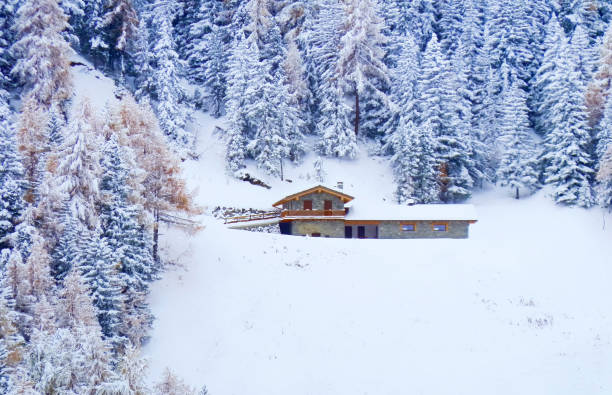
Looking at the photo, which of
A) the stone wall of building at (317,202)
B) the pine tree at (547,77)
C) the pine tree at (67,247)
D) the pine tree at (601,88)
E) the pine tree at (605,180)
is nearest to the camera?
the pine tree at (67,247)

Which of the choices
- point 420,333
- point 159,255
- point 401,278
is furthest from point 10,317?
point 401,278

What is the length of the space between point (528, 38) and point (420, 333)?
4354cm

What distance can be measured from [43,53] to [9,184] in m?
19.7

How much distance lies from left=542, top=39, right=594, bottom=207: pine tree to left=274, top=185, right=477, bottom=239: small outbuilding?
32.1 ft

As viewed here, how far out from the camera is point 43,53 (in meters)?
39.5

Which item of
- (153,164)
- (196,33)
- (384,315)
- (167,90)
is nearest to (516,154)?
(384,315)

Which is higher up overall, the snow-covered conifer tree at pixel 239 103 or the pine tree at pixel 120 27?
the pine tree at pixel 120 27

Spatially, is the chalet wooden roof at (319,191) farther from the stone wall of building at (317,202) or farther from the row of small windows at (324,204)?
the row of small windows at (324,204)

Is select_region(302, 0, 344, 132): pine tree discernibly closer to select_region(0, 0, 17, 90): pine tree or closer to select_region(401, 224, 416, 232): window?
select_region(401, 224, 416, 232): window

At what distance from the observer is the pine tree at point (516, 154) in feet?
154

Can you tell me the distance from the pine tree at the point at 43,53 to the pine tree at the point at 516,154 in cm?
3724

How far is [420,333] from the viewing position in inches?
1039

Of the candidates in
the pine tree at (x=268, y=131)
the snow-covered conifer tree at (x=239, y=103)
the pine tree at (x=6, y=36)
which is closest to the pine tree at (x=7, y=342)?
the pine tree at (x=6, y=36)

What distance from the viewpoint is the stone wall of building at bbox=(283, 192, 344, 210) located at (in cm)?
4088
